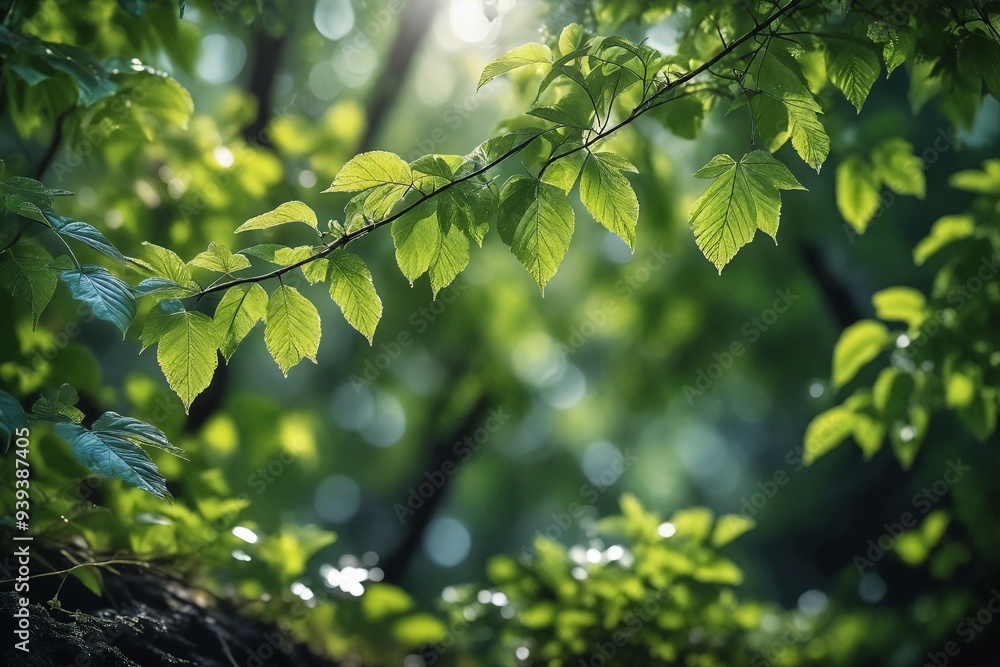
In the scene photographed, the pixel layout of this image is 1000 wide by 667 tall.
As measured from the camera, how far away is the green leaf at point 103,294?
0.96 m

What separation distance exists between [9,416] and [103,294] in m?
0.22

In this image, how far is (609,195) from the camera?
1.07 meters

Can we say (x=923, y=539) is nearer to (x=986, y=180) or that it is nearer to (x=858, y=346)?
(x=858, y=346)

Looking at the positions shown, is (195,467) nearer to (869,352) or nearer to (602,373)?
Result: (869,352)

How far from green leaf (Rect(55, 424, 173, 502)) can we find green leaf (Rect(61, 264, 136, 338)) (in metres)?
0.16

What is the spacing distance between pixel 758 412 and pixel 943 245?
615 centimetres

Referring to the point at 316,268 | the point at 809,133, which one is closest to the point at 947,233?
the point at 809,133

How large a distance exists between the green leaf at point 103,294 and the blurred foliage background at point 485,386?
26.1 inches

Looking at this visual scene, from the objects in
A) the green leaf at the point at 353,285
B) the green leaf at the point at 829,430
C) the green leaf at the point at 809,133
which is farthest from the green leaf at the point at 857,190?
the green leaf at the point at 353,285

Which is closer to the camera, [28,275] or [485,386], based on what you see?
[28,275]

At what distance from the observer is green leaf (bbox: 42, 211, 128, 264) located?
1.02 meters

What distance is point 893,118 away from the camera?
8.52ft

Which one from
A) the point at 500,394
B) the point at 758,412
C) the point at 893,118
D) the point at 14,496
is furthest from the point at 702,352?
the point at 14,496

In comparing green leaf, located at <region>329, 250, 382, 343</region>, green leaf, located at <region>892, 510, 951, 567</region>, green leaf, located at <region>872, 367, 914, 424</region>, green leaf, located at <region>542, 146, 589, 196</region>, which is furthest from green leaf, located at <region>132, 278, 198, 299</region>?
green leaf, located at <region>892, 510, 951, 567</region>
